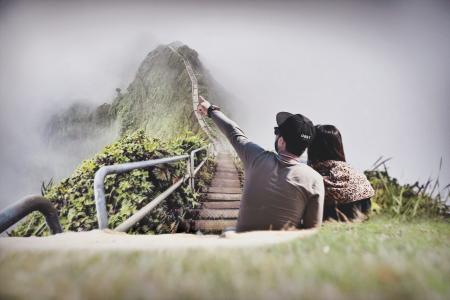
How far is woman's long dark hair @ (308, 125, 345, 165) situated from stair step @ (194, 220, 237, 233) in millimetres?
1150

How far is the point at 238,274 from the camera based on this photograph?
2.74 feet

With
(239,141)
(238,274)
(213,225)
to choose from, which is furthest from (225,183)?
(238,274)

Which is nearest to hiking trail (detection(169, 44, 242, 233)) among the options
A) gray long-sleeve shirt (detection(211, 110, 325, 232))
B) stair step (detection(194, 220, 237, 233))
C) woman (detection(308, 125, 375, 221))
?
stair step (detection(194, 220, 237, 233))

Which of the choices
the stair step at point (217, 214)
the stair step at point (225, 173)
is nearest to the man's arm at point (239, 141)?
the stair step at point (217, 214)

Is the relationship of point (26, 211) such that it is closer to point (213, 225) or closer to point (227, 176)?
point (213, 225)

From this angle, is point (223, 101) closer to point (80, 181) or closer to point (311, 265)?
point (80, 181)

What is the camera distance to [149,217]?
2.72m

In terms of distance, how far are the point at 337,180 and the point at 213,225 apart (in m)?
1.36

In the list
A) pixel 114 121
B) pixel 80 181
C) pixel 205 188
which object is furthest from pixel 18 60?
pixel 205 188

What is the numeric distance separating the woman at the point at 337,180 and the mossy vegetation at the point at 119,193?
143 centimetres

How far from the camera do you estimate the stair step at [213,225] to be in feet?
10.00

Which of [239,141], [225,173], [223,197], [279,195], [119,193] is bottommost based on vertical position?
[225,173]

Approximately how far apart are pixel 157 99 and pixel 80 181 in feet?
6.41

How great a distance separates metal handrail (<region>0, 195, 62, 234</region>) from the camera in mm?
1158
